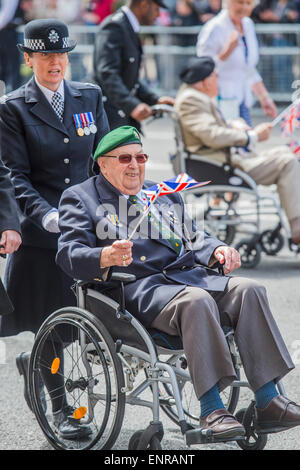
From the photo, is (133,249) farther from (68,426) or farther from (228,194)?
(228,194)

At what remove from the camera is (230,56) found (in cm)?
970

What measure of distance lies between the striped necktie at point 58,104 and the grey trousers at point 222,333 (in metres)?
1.16

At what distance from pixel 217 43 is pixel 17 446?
566cm

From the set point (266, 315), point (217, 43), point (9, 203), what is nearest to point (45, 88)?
point (9, 203)

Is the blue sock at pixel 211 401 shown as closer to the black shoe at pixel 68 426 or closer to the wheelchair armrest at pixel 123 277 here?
the wheelchair armrest at pixel 123 277

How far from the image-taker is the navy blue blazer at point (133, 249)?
14.8ft

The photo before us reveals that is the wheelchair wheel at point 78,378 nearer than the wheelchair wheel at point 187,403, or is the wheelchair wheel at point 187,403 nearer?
the wheelchair wheel at point 78,378

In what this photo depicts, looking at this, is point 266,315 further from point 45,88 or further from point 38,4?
point 38,4

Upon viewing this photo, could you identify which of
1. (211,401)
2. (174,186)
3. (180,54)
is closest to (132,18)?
(174,186)

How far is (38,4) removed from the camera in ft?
55.3

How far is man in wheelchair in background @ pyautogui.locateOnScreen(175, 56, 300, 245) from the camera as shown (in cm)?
829

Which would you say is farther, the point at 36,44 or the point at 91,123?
the point at 91,123

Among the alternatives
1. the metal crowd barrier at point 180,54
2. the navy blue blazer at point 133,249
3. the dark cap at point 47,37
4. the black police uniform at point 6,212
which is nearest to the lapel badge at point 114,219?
the navy blue blazer at point 133,249

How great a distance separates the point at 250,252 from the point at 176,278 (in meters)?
4.01
